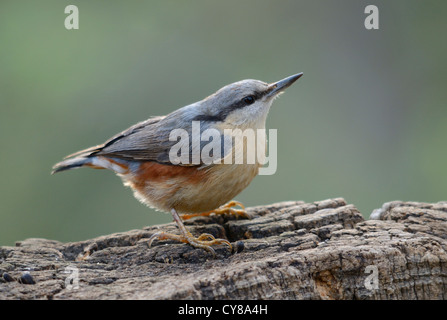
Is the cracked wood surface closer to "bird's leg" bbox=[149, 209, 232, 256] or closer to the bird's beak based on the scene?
"bird's leg" bbox=[149, 209, 232, 256]

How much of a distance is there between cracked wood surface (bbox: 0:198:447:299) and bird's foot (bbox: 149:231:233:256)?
0.04m

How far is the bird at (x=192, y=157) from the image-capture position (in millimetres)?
3979

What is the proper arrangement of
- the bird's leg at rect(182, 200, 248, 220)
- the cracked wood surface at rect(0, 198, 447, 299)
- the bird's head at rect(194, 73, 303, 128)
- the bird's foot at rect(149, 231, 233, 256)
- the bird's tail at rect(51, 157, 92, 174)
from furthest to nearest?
1. the bird's tail at rect(51, 157, 92, 174)
2. the bird's leg at rect(182, 200, 248, 220)
3. the bird's head at rect(194, 73, 303, 128)
4. the bird's foot at rect(149, 231, 233, 256)
5. the cracked wood surface at rect(0, 198, 447, 299)

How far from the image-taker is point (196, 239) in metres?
3.63

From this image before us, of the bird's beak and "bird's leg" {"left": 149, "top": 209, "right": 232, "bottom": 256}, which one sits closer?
"bird's leg" {"left": 149, "top": 209, "right": 232, "bottom": 256}

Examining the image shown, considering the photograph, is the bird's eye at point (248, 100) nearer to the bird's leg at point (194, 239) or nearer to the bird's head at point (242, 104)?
the bird's head at point (242, 104)

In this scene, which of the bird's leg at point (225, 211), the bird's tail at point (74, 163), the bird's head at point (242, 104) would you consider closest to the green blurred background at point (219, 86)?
the bird's tail at point (74, 163)

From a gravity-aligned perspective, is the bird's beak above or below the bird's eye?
above

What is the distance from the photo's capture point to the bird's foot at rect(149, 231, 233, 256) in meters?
→ 3.51

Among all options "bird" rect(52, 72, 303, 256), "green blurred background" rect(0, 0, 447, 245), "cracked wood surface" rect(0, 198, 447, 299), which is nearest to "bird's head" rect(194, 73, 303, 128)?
"bird" rect(52, 72, 303, 256)

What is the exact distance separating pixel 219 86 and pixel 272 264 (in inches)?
189

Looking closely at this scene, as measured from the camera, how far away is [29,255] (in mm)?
3551

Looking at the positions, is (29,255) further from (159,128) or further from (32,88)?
(32,88)
